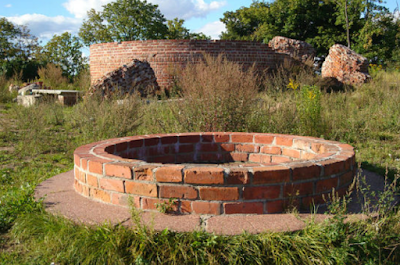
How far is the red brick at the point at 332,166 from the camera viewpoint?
2588mm

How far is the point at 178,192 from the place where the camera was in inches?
94.6

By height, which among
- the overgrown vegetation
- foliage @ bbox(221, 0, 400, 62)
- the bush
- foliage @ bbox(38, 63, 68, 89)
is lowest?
the overgrown vegetation

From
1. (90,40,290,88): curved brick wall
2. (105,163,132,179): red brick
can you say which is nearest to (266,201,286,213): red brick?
(105,163,132,179): red brick

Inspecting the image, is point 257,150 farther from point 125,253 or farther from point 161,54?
point 161,54

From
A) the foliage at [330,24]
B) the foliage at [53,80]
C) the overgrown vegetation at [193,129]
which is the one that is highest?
the foliage at [330,24]

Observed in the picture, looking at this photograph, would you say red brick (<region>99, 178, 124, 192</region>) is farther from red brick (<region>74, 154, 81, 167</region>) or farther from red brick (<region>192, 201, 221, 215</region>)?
red brick (<region>192, 201, 221, 215</region>)

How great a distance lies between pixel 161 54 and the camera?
1212 cm

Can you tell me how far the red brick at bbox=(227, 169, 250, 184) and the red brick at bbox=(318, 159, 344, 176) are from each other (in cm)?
62

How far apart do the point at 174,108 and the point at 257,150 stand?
89.6 inches

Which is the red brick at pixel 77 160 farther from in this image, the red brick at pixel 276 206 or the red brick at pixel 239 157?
the red brick at pixel 239 157

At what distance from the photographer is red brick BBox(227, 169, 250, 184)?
2.33 m

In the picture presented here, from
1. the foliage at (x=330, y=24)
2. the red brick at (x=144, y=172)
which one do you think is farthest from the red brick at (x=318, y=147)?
the foliage at (x=330, y=24)

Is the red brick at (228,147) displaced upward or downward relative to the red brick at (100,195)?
upward

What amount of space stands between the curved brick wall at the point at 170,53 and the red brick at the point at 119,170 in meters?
9.56
